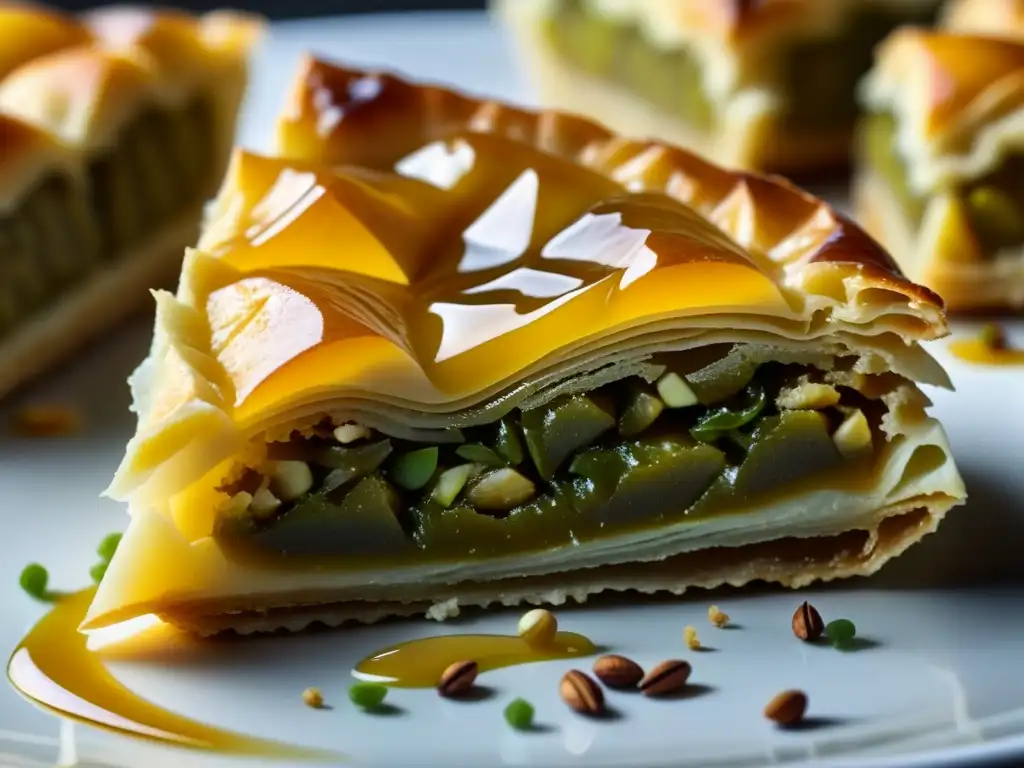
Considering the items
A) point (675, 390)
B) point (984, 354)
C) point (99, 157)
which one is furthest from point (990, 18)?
point (99, 157)

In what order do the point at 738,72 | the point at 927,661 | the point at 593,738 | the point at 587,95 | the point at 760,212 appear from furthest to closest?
the point at 587,95, the point at 738,72, the point at 760,212, the point at 927,661, the point at 593,738

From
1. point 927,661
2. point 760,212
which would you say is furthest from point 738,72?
point 927,661

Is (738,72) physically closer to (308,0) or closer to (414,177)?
(414,177)

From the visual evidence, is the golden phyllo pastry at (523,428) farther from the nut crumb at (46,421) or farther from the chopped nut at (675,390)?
the nut crumb at (46,421)

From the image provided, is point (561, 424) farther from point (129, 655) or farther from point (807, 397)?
point (129, 655)

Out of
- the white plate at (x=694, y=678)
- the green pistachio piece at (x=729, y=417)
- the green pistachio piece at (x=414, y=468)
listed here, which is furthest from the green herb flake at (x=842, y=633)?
the green pistachio piece at (x=414, y=468)

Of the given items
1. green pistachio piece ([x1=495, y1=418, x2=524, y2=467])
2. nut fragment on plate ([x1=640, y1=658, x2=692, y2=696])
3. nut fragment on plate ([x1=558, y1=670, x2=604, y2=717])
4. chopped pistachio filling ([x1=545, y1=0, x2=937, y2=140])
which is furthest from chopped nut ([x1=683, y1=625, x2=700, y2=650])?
chopped pistachio filling ([x1=545, y1=0, x2=937, y2=140])
